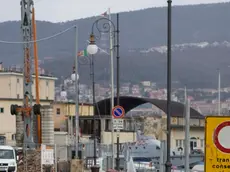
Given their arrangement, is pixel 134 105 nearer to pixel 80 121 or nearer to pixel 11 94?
pixel 80 121

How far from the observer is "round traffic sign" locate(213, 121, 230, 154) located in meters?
9.48

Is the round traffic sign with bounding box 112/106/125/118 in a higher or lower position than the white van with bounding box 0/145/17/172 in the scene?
higher

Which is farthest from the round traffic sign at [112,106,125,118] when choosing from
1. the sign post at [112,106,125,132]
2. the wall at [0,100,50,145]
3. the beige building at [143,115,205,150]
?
the wall at [0,100,50,145]

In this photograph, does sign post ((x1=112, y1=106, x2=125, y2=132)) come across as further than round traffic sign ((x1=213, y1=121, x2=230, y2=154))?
Yes

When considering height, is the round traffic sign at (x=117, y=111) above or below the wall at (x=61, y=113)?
above

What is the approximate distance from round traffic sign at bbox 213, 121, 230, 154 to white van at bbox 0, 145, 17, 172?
22583 mm

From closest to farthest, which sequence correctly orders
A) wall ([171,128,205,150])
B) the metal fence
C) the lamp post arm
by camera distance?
the metal fence
the lamp post arm
wall ([171,128,205,150])

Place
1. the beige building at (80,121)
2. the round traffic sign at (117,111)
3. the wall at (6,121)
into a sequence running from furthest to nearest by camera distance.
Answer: the beige building at (80,121)
the wall at (6,121)
the round traffic sign at (117,111)

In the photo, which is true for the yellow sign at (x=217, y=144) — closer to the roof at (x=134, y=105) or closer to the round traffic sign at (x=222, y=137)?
the round traffic sign at (x=222, y=137)

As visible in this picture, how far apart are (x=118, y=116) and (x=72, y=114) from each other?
50104 millimetres

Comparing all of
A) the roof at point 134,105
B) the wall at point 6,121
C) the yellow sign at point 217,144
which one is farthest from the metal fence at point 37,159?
the roof at point 134,105

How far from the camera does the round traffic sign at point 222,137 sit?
31.1 ft

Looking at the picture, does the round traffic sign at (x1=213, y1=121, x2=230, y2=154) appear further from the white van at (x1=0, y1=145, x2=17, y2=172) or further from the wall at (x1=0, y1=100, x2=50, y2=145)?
the wall at (x1=0, y1=100, x2=50, y2=145)

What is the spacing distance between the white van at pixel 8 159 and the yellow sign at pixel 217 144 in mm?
22490
